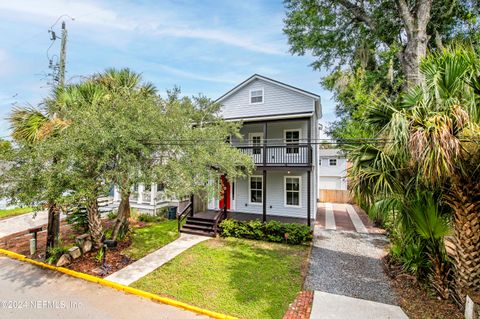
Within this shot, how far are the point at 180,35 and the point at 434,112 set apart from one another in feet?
38.1

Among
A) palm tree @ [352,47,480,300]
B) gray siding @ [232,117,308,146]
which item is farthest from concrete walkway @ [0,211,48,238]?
palm tree @ [352,47,480,300]

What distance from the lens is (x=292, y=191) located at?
1405 centimetres

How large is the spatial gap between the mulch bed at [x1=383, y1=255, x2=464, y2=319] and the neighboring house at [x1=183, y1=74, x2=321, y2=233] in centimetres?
653

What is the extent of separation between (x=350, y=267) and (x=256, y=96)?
10.6 metres

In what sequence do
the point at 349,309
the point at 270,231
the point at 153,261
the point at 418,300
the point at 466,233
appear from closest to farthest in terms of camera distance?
1. the point at 466,233
2. the point at 349,309
3. the point at 418,300
4. the point at 153,261
5. the point at 270,231

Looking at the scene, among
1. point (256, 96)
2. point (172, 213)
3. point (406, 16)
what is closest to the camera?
point (406, 16)

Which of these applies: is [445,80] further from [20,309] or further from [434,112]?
[20,309]

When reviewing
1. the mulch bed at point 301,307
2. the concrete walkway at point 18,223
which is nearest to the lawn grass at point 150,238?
the concrete walkway at point 18,223

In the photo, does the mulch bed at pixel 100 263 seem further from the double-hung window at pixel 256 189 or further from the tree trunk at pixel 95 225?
the double-hung window at pixel 256 189

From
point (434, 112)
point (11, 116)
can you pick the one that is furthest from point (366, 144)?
point (11, 116)

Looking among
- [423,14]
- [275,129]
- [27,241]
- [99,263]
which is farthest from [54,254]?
[423,14]

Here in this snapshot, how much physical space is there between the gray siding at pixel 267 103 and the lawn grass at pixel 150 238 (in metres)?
7.68

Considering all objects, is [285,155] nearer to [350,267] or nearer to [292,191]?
[292,191]

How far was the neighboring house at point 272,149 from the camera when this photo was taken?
1302cm
